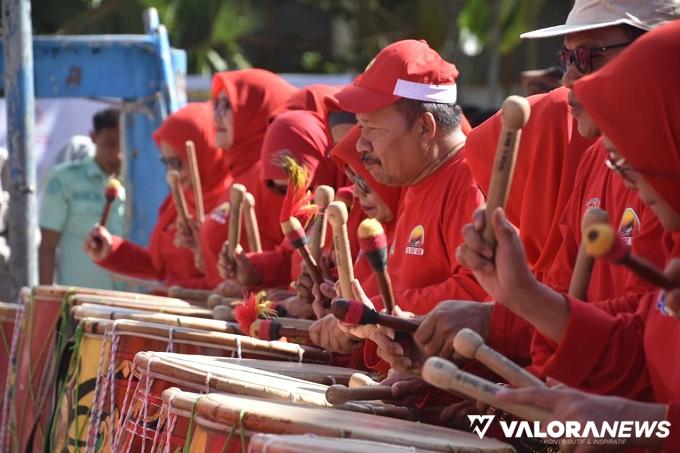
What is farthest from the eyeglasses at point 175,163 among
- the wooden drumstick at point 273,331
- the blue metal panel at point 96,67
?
the wooden drumstick at point 273,331

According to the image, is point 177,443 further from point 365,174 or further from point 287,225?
point 365,174

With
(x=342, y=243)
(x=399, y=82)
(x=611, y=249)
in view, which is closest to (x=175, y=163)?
(x=399, y=82)

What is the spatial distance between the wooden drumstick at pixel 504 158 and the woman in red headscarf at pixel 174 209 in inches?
174

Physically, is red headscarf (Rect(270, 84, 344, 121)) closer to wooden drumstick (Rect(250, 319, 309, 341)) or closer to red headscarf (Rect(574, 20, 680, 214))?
wooden drumstick (Rect(250, 319, 309, 341))

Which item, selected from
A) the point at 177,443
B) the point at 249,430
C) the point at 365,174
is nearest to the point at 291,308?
the point at 365,174

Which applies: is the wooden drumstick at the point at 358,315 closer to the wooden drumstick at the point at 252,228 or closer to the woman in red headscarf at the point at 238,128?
the wooden drumstick at the point at 252,228

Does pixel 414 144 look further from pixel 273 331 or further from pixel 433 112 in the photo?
pixel 273 331

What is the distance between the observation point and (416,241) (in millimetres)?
4379

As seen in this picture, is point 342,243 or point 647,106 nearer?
point 647,106

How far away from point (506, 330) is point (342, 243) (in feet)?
1.93

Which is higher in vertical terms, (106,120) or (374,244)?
(374,244)

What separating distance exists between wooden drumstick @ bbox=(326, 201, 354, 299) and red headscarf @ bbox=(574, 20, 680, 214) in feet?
3.65

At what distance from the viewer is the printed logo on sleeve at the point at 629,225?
327 centimetres

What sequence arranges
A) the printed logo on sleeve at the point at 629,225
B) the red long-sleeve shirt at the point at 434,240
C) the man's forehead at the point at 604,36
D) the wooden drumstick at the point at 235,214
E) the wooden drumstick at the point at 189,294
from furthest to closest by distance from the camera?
the wooden drumstick at the point at 189,294, the wooden drumstick at the point at 235,214, the red long-sleeve shirt at the point at 434,240, the man's forehead at the point at 604,36, the printed logo on sleeve at the point at 629,225
